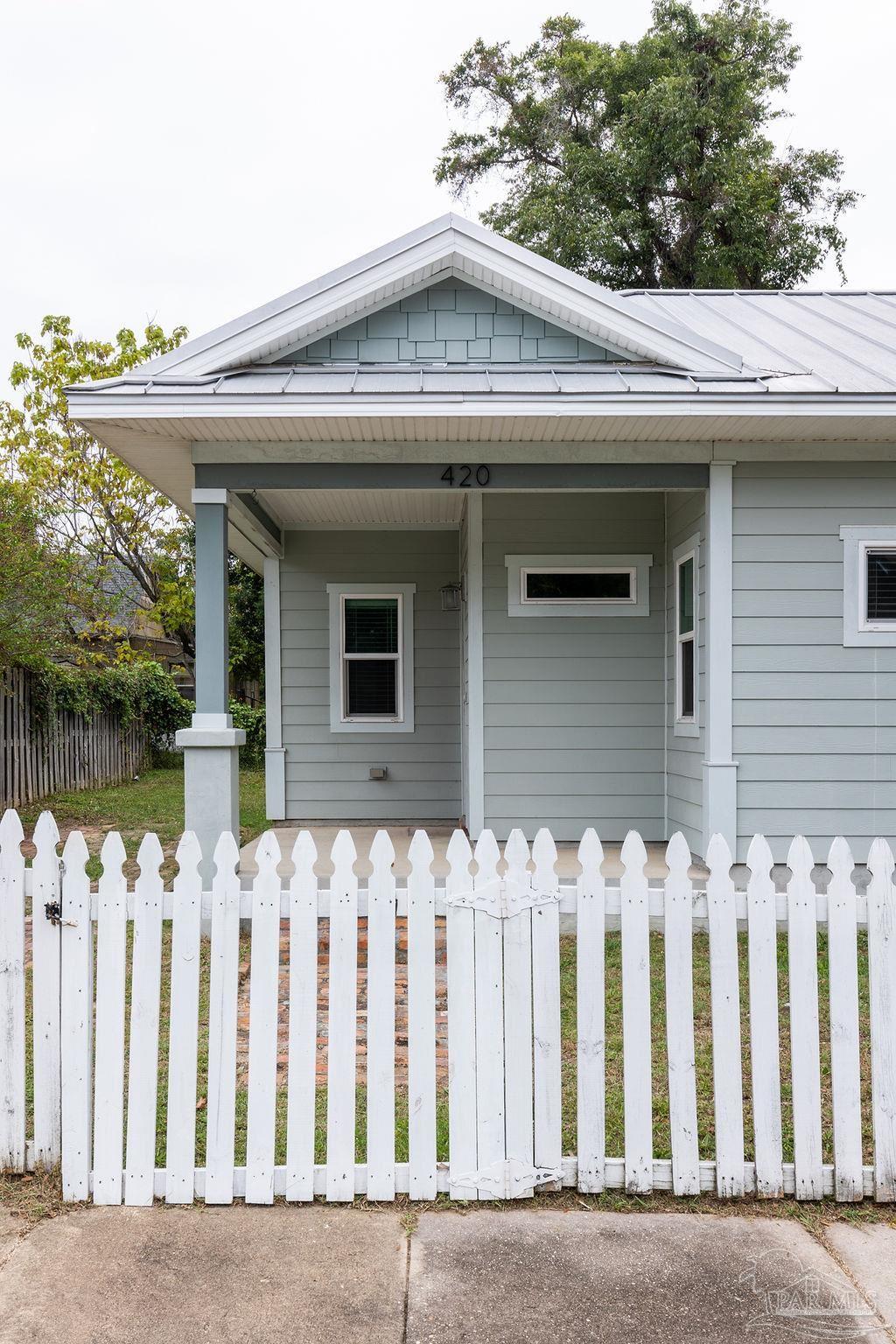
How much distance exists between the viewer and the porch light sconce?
1005cm

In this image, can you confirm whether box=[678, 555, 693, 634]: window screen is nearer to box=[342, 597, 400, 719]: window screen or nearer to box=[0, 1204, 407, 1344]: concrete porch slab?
box=[342, 597, 400, 719]: window screen

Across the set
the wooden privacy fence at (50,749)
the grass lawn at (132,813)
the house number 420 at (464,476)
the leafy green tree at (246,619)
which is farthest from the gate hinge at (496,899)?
the leafy green tree at (246,619)

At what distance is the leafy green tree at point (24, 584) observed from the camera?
1081cm

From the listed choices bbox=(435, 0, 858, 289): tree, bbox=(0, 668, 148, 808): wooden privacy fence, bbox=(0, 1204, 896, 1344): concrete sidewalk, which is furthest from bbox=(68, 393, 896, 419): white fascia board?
bbox=(435, 0, 858, 289): tree

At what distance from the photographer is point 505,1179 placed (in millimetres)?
3100

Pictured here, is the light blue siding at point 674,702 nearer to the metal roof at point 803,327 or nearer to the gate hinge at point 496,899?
the metal roof at point 803,327

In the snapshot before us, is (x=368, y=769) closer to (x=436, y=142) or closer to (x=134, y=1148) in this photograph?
(x=134, y=1148)

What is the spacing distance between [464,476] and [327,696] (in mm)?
4148

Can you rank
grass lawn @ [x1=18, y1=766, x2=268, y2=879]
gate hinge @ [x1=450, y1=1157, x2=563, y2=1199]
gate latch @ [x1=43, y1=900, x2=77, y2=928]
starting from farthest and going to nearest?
grass lawn @ [x1=18, y1=766, x2=268, y2=879] → gate latch @ [x1=43, y1=900, x2=77, y2=928] → gate hinge @ [x1=450, y1=1157, x2=563, y2=1199]

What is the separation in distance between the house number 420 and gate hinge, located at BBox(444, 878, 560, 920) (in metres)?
4.19

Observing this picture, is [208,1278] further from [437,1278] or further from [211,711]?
[211,711]

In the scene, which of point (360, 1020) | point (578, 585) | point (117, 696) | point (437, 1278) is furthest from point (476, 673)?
point (117, 696)

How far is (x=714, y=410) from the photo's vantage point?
633 cm

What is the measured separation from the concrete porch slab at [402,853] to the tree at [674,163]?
49.3 ft
